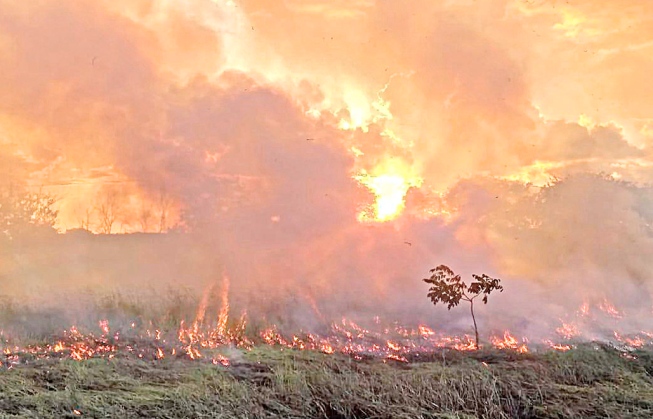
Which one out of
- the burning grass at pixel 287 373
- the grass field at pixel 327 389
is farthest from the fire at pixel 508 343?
the grass field at pixel 327 389

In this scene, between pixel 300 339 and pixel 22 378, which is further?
pixel 300 339

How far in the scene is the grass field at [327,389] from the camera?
14.1m

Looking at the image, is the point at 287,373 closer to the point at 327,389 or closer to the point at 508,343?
the point at 327,389

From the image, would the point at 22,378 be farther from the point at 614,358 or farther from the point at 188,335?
the point at 614,358

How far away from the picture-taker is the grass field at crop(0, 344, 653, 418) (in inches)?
555

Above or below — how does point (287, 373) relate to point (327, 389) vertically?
above

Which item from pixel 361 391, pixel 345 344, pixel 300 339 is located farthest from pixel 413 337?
pixel 361 391

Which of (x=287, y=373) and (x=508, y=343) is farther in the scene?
(x=508, y=343)

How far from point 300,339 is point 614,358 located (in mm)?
14645

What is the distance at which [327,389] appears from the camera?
1554 centimetres

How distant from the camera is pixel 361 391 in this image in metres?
15.4

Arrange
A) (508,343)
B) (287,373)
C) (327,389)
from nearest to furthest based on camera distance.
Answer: (327,389), (287,373), (508,343)

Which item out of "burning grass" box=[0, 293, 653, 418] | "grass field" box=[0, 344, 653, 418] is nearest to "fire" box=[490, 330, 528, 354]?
"burning grass" box=[0, 293, 653, 418]

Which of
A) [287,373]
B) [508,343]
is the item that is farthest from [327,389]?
[508,343]
